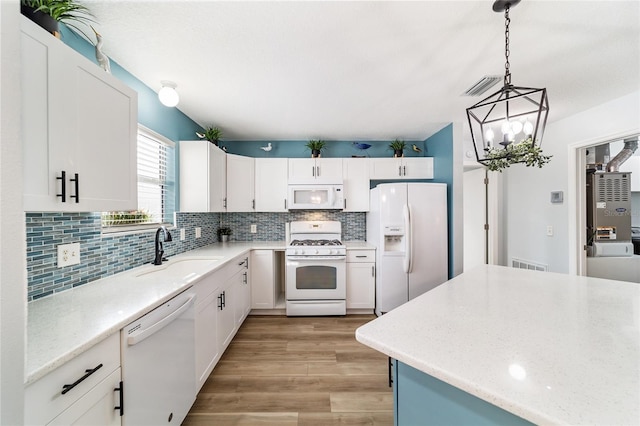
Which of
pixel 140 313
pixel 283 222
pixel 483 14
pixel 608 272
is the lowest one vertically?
pixel 608 272

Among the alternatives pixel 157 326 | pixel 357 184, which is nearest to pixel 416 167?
pixel 357 184

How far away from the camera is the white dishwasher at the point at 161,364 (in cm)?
108

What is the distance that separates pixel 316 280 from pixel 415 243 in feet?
4.43

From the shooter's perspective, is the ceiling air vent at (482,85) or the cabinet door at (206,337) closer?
the cabinet door at (206,337)

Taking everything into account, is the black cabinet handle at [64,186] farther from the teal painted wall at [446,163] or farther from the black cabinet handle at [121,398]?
the teal painted wall at [446,163]

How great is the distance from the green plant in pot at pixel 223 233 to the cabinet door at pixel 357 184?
71.6 inches

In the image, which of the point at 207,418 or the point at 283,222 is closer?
the point at 207,418

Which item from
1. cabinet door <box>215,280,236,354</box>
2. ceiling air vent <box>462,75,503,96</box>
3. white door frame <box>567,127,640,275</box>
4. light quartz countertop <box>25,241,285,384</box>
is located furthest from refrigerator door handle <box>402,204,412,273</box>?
light quartz countertop <box>25,241,285,384</box>

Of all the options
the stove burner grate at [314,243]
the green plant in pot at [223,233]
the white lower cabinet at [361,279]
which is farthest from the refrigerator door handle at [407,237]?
the green plant in pot at [223,233]

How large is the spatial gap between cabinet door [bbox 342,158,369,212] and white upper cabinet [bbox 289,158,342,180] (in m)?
0.17

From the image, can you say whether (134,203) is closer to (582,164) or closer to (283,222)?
(283,222)

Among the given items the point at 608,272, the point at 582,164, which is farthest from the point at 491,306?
the point at 608,272

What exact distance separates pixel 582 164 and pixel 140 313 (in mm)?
4394

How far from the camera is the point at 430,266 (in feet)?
10.1
